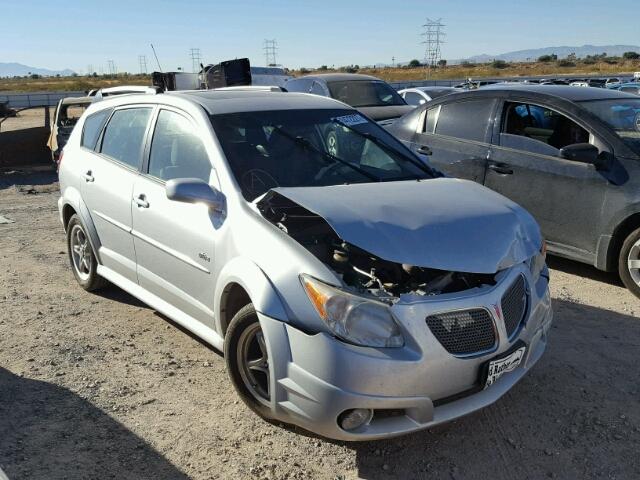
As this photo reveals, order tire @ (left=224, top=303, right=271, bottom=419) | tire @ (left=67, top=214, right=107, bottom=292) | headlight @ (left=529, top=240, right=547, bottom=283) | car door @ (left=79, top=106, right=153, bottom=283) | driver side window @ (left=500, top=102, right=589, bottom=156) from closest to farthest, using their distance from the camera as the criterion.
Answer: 1. tire @ (left=224, top=303, right=271, bottom=419)
2. headlight @ (left=529, top=240, right=547, bottom=283)
3. car door @ (left=79, top=106, right=153, bottom=283)
4. tire @ (left=67, top=214, right=107, bottom=292)
5. driver side window @ (left=500, top=102, right=589, bottom=156)

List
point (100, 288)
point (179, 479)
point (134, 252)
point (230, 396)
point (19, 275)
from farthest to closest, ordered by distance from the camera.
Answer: point (19, 275)
point (100, 288)
point (134, 252)
point (230, 396)
point (179, 479)

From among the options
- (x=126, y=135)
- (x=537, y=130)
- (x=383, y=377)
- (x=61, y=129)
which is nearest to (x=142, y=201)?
(x=126, y=135)

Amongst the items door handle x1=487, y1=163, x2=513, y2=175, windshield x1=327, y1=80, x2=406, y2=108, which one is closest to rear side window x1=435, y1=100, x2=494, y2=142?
door handle x1=487, y1=163, x2=513, y2=175

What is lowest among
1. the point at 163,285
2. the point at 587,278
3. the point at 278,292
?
the point at 587,278

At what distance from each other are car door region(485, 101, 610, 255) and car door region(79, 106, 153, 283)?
3.49 m

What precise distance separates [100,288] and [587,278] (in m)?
4.53

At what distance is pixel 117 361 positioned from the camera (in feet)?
13.9

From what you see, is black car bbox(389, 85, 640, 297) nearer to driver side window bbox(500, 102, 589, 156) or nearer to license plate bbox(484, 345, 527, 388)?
driver side window bbox(500, 102, 589, 156)

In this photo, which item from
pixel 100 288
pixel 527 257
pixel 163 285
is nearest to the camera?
pixel 527 257

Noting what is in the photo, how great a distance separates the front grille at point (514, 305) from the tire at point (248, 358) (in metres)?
1.26

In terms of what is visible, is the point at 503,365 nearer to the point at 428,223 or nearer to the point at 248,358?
the point at 428,223

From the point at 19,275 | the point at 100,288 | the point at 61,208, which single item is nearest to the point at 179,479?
the point at 100,288

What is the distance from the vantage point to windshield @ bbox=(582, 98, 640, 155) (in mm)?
5421

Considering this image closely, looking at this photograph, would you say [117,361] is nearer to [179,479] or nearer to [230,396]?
[230,396]
